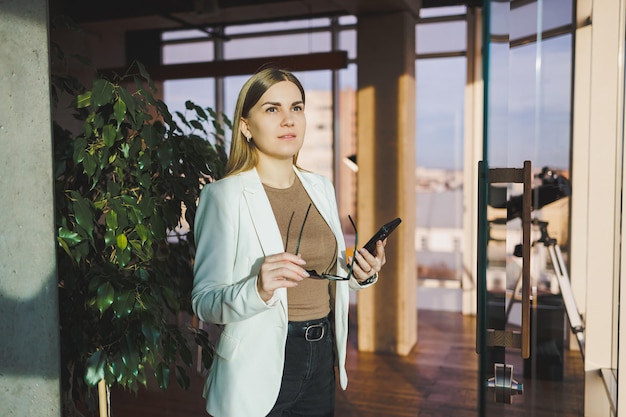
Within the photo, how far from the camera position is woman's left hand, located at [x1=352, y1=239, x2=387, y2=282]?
5.68ft

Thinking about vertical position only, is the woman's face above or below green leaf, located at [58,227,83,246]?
above

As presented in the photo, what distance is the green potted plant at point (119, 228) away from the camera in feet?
7.23

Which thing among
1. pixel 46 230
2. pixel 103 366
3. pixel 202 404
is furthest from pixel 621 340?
pixel 202 404

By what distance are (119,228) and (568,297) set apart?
6.46ft

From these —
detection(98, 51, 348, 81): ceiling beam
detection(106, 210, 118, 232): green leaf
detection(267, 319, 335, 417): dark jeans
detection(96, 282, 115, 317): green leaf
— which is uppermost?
detection(98, 51, 348, 81): ceiling beam

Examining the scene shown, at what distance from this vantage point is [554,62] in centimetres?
240

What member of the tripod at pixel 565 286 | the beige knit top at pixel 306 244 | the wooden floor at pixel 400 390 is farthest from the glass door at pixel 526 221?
the beige knit top at pixel 306 244

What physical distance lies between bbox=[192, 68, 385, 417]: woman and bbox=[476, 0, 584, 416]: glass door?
0.40m

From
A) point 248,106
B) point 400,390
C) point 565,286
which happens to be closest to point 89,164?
point 248,106

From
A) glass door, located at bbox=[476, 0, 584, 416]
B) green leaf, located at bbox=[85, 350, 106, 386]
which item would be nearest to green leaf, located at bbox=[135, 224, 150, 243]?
green leaf, located at bbox=[85, 350, 106, 386]

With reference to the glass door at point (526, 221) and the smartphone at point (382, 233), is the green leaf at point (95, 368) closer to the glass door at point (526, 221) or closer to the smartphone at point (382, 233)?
the smartphone at point (382, 233)

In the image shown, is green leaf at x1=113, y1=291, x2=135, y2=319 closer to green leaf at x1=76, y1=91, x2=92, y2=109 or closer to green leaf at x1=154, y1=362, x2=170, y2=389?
green leaf at x1=154, y1=362, x2=170, y2=389

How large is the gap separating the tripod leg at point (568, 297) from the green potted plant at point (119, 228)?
1.56 m

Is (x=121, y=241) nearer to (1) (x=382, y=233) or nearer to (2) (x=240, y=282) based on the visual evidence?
(2) (x=240, y=282)
